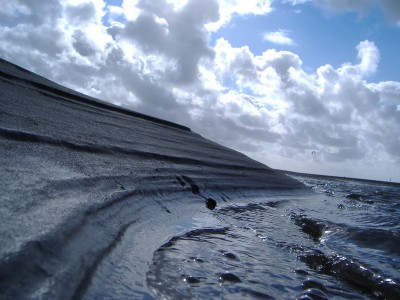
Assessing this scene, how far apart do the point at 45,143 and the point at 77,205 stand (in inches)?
39.6

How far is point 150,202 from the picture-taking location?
230cm

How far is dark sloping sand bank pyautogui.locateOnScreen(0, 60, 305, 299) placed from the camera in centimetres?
95

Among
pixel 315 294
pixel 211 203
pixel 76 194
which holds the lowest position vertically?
pixel 315 294

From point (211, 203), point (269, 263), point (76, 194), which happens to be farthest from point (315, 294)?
point (211, 203)

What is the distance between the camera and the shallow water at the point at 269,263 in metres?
1.40

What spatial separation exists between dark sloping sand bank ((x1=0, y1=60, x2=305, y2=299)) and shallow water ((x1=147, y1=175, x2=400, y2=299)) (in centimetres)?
15

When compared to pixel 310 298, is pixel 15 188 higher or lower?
higher

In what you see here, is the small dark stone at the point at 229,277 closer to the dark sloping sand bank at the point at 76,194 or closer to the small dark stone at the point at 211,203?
the dark sloping sand bank at the point at 76,194

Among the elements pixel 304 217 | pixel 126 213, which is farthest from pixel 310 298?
pixel 304 217

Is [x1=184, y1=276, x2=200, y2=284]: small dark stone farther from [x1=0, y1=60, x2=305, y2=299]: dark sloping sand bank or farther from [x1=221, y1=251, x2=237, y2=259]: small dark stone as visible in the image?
[x1=221, y1=251, x2=237, y2=259]: small dark stone

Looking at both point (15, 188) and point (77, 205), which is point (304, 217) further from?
point (15, 188)

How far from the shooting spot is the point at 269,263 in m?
1.84

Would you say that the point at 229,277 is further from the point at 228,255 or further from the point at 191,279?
the point at 228,255

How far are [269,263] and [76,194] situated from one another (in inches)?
42.9
